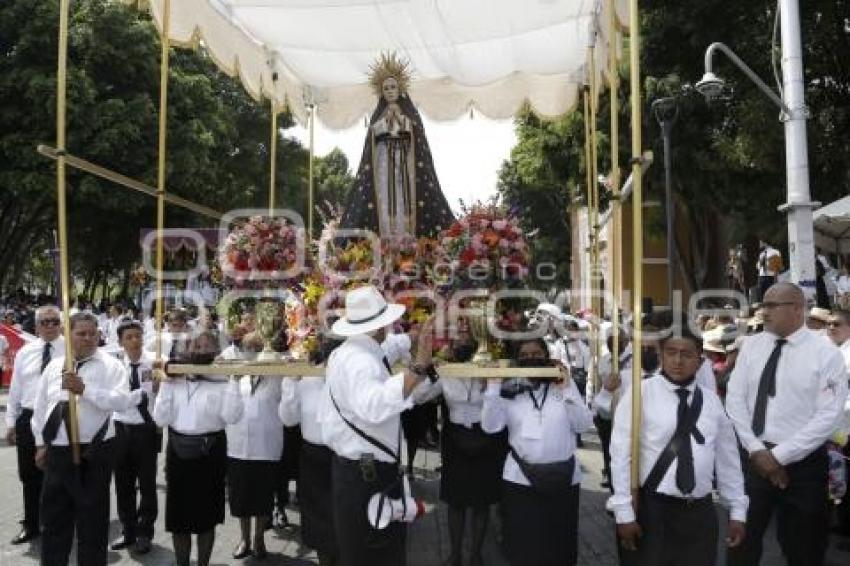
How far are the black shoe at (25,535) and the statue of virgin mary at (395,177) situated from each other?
3949 mm

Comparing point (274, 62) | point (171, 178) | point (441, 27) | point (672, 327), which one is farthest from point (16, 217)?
point (672, 327)

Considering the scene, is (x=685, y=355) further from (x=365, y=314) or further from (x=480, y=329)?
(x=365, y=314)

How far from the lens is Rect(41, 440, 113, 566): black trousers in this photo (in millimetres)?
5613

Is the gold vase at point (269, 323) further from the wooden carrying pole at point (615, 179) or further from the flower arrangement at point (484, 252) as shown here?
the wooden carrying pole at point (615, 179)

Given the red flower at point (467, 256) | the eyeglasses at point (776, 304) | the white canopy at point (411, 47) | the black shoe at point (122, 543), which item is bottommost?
the black shoe at point (122, 543)

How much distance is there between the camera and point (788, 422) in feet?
16.6

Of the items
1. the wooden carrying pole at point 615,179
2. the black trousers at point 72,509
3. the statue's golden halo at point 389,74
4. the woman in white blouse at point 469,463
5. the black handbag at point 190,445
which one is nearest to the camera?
the wooden carrying pole at point 615,179

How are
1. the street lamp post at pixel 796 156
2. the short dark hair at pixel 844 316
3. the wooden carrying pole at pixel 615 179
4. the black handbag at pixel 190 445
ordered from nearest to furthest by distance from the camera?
the wooden carrying pole at pixel 615 179 → the black handbag at pixel 190 445 → the short dark hair at pixel 844 316 → the street lamp post at pixel 796 156

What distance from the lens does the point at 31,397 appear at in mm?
7355

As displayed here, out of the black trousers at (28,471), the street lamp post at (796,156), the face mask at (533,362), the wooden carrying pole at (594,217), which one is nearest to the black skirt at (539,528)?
the face mask at (533,362)

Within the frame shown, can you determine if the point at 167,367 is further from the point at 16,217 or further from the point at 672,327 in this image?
the point at 16,217

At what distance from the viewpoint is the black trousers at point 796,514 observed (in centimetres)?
494

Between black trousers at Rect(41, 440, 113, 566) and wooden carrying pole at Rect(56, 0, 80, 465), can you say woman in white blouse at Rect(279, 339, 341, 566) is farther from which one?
wooden carrying pole at Rect(56, 0, 80, 465)

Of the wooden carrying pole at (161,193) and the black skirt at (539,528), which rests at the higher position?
the wooden carrying pole at (161,193)
